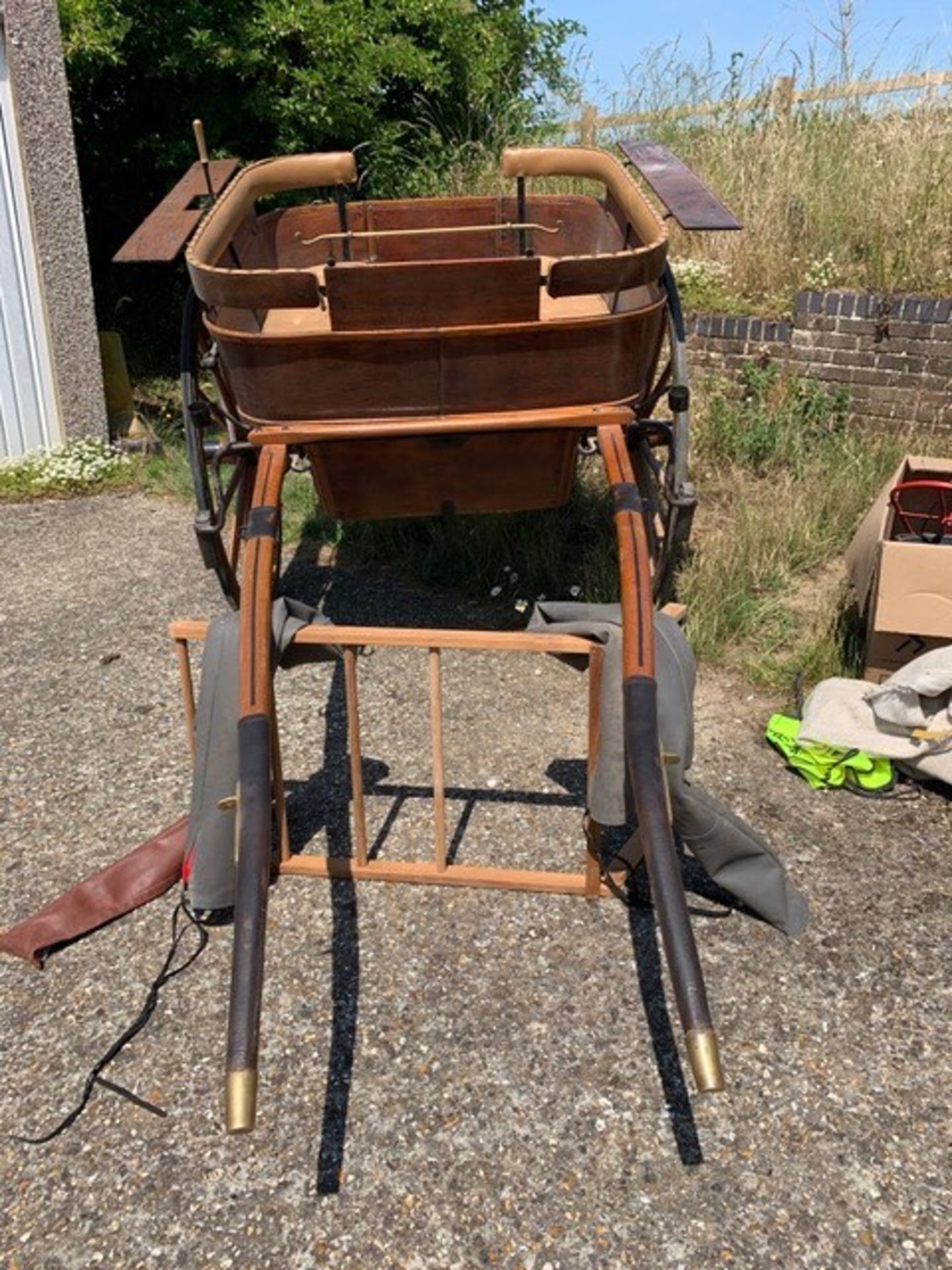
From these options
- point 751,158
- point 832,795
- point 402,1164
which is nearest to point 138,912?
point 402,1164

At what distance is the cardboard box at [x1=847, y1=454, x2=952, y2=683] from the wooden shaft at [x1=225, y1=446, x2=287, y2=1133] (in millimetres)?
1780

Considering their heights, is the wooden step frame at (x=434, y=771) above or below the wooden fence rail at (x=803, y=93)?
below

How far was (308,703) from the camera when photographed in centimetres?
358

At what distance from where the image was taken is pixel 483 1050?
7.23ft

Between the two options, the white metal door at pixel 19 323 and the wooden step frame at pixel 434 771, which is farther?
the white metal door at pixel 19 323

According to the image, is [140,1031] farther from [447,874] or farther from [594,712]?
[594,712]

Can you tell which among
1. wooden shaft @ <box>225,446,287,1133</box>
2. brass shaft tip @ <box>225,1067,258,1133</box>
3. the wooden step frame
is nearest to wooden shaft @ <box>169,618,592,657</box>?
the wooden step frame

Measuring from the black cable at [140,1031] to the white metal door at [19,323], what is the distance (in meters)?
4.02

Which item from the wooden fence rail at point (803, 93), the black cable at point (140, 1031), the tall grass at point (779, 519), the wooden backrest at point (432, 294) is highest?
the wooden fence rail at point (803, 93)

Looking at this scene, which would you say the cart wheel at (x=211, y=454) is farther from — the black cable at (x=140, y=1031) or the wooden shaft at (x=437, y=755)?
the black cable at (x=140, y=1031)

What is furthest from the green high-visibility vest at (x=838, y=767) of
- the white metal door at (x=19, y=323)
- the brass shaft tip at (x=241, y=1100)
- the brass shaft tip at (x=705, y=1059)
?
the white metal door at (x=19, y=323)

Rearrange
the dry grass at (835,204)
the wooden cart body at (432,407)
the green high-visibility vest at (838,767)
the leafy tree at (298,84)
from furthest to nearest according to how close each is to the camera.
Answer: the leafy tree at (298,84) → the dry grass at (835,204) → the green high-visibility vest at (838,767) → the wooden cart body at (432,407)

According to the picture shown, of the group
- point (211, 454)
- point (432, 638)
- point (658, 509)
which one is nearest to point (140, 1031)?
point (432, 638)

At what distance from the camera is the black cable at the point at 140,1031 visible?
205 cm
